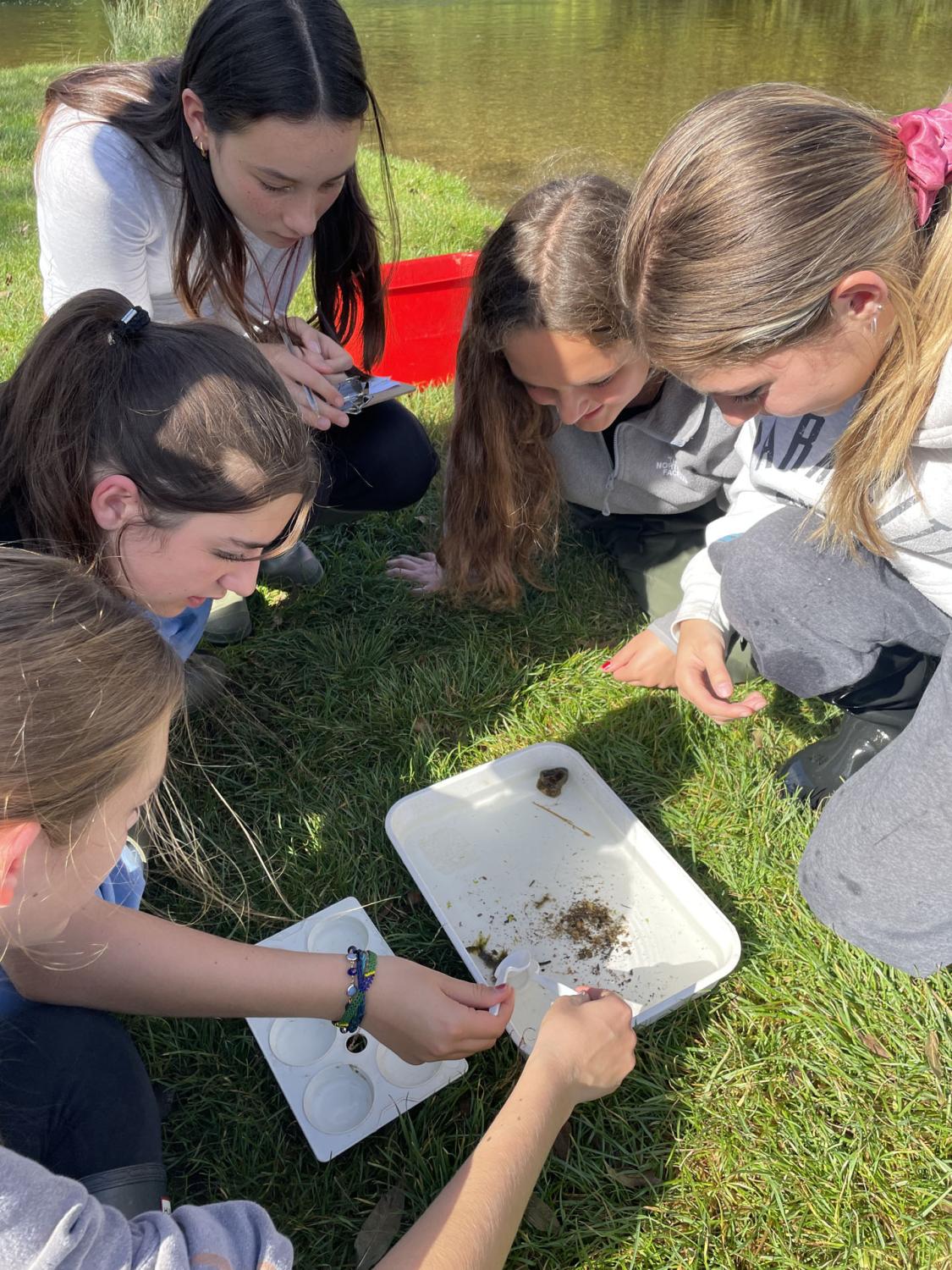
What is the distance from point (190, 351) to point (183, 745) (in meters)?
0.93

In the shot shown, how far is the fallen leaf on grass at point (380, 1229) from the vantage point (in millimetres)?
1299

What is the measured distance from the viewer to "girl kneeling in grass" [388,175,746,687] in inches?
70.6

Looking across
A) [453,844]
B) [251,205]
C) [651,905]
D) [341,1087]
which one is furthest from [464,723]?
[251,205]

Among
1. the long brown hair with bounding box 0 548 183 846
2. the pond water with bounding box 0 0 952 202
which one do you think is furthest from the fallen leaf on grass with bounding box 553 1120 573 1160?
the pond water with bounding box 0 0 952 202

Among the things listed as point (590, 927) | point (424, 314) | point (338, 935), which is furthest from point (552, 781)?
point (424, 314)

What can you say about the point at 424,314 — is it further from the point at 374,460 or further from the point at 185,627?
the point at 185,627

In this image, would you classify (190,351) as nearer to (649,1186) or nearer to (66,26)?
(649,1186)

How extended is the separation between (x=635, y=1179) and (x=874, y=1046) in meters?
0.45

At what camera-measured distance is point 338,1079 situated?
1436mm

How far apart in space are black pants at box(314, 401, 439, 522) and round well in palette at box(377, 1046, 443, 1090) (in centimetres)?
133

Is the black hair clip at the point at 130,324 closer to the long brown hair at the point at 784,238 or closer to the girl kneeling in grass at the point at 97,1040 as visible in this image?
the girl kneeling in grass at the point at 97,1040

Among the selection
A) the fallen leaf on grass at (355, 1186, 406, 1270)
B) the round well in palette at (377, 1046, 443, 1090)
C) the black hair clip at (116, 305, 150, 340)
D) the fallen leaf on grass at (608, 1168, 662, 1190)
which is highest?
the black hair clip at (116, 305, 150, 340)

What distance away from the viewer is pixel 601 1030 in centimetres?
129

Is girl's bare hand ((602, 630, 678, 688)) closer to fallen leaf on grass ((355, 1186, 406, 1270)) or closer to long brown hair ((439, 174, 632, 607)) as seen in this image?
long brown hair ((439, 174, 632, 607))
